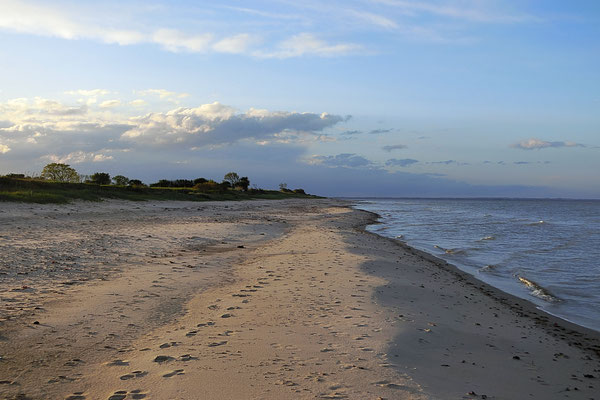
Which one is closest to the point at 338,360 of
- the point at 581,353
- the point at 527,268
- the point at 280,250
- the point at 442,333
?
the point at 442,333

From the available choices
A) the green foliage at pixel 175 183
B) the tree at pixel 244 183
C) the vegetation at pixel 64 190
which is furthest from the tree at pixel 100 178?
the tree at pixel 244 183

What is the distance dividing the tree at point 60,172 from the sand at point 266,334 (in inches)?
2213

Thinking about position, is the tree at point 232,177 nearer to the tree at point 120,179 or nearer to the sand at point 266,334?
the tree at point 120,179

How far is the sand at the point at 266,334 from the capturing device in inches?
186

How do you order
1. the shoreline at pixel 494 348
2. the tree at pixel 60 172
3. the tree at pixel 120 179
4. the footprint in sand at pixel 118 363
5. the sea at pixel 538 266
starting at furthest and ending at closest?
the tree at pixel 120 179 → the tree at pixel 60 172 → the sea at pixel 538 266 → the footprint in sand at pixel 118 363 → the shoreline at pixel 494 348

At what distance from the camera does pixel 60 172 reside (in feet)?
206

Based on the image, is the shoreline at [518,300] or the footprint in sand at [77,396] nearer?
the footprint in sand at [77,396]

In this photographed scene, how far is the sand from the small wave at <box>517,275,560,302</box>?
133 centimetres

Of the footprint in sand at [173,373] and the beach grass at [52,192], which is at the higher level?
the beach grass at [52,192]

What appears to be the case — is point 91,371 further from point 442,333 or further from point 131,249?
point 131,249

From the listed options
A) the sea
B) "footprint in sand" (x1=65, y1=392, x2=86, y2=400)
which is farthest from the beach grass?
"footprint in sand" (x1=65, y1=392, x2=86, y2=400)

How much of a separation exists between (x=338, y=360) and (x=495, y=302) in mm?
7274

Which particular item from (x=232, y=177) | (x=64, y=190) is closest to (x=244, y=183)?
(x=232, y=177)

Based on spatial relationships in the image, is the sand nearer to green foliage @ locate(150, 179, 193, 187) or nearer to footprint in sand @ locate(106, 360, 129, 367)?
footprint in sand @ locate(106, 360, 129, 367)
